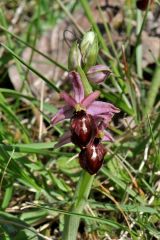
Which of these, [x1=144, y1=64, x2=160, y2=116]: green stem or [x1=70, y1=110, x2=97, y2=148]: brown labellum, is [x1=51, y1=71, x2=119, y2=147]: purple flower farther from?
[x1=144, y1=64, x2=160, y2=116]: green stem

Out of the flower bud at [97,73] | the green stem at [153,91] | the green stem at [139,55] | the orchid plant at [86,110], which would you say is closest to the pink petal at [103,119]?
the orchid plant at [86,110]

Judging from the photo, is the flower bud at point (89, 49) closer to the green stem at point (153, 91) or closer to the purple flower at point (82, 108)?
the purple flower at point (82, 108)

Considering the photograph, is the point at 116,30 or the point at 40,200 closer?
the point at 40,200

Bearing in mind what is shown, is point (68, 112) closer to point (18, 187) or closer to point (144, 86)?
point (18, 187)

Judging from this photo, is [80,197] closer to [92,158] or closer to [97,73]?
[92,158]

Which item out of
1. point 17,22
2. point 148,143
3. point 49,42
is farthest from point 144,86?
point 17,22
